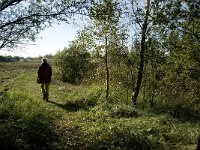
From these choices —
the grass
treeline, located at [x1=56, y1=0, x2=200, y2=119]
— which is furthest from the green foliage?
the grass

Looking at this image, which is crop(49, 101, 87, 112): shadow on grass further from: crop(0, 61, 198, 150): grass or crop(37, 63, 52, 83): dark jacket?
crop(37, 63, 52, 83): dark jacket

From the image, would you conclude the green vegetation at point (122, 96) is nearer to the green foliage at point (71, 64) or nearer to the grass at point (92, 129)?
the grass at point (92, 129)

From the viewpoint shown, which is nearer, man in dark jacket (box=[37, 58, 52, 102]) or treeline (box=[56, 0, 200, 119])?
treeline (box=[56, 0, 200, 119])

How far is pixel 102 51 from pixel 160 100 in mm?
4095

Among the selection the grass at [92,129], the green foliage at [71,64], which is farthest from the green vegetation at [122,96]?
the green foliage at [71,64]

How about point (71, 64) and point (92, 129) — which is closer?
point (92, 129)

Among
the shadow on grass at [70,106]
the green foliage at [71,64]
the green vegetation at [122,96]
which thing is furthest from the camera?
the green foliage at [71,64]

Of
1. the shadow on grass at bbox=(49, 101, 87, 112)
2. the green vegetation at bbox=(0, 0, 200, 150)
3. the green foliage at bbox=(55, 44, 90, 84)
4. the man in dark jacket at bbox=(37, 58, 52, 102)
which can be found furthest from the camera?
the green foliage at bbox=(55, 44, 90, 84)

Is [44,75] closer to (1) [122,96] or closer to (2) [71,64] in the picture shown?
(1) [122,96]

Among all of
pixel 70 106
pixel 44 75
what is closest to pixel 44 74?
Answer: pixel 44 75

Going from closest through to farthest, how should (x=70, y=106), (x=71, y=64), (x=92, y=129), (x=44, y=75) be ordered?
(x=92, y=129) < (x=70, y=106) < (x=44, y=75) < (x=71, y=64)

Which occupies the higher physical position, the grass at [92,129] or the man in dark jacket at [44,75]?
the man in dark jacket at [44,75]

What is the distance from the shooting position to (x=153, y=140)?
13.7 meters

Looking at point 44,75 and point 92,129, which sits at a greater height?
point 44,75
